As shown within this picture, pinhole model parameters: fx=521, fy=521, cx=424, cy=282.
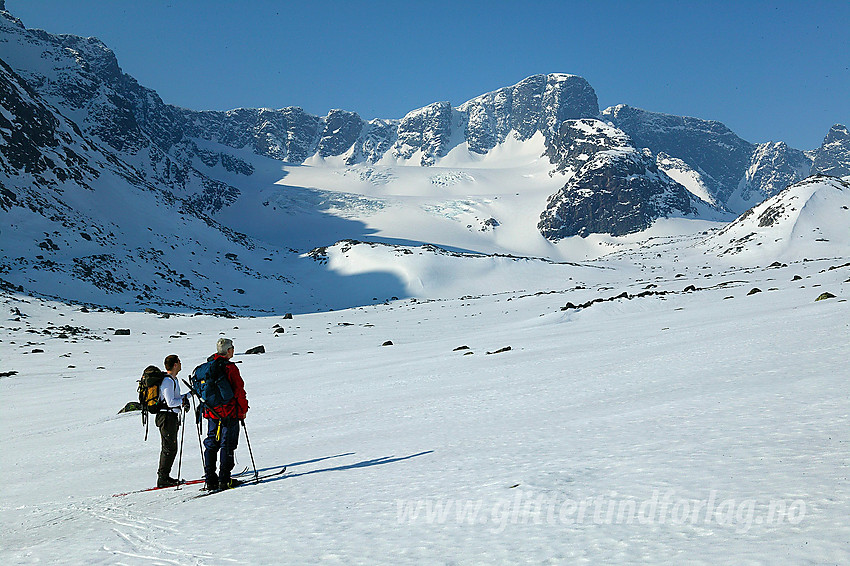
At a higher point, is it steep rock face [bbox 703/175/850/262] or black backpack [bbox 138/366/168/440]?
steep rock face [bbox 703/175/850/262]

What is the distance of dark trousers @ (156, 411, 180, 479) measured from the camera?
8.70 meters

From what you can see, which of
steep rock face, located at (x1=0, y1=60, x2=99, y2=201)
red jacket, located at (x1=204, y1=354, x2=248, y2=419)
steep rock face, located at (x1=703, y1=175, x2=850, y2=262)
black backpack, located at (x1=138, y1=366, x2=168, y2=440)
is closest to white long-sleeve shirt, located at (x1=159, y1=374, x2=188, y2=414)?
black backpack, located at (x1=138, y1=366, x2=168, y2=440)

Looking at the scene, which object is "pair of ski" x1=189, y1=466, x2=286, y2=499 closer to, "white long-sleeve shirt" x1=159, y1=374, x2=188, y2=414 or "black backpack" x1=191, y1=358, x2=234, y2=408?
"black backpack" x1=191, y1=358, x2=234, y2=408

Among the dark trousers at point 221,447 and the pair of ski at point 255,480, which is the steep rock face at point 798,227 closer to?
the pair of ski at point 255,480

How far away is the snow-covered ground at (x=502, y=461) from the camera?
4617 mm

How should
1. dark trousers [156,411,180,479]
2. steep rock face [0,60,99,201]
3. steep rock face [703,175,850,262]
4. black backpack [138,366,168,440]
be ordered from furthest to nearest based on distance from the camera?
steep rock face [703,175,850,262] < steep rock face [0,60,99,201] < black backpack [138,366,168,440] < dark trousers [156,411,180,479]

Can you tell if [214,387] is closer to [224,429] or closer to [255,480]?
[224,429]

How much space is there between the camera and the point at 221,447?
819cm

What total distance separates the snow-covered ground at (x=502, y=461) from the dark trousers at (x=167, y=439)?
0.56 meters

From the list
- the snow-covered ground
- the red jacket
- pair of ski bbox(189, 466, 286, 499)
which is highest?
the red jacket

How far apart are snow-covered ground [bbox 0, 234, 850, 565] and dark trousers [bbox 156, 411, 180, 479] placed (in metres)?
0.56

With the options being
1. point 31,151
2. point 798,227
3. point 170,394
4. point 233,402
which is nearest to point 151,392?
point 170,394

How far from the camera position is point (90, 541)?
19.4 feet

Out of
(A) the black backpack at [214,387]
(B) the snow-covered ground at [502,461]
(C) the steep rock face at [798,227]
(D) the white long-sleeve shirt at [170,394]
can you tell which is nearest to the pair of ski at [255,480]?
(B) the snow-covered ground at [502,461]
